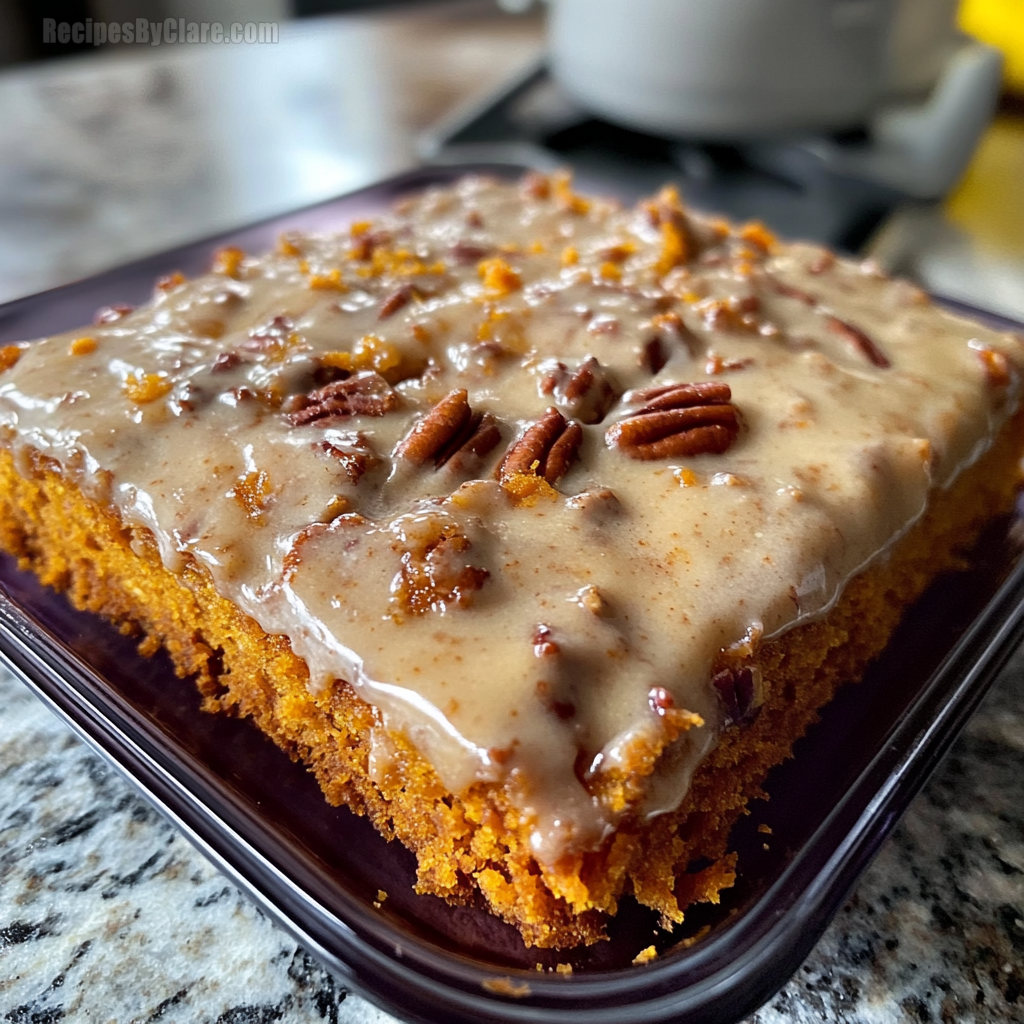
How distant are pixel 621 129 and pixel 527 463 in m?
1.72

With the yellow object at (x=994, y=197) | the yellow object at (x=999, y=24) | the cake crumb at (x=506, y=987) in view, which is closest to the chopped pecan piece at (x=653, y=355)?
the cake crumb at (x=506, y=987)

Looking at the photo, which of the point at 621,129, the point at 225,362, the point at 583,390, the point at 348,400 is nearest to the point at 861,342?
the point at 583,390

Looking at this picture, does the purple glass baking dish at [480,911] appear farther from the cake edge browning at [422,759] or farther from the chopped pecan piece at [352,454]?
the chopped pecan piece at [352,454]

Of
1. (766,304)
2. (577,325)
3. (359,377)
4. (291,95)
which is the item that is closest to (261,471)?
(359,377)

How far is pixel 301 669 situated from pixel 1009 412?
90 cm

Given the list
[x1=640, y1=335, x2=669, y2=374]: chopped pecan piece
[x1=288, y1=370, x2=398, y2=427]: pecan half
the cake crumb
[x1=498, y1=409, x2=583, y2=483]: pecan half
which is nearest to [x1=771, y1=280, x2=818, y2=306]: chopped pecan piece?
[x1=640, y1=335, x2=669, y2=374]: chopped pecan piece

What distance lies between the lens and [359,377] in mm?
1001

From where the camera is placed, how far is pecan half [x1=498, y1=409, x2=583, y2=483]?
88 cm

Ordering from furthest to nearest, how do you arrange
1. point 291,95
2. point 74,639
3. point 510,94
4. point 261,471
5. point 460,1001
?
1. point 291,95
2. point 510,94
3. point 74,639
4. point 261,471
5. point 460,1001

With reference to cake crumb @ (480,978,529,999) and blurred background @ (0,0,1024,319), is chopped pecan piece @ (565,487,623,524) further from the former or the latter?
blurred background @ (0,0,1024,319)

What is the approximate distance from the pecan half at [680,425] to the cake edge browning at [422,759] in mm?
200

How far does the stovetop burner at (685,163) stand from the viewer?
196 cm

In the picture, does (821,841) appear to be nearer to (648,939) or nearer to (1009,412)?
(648,939)

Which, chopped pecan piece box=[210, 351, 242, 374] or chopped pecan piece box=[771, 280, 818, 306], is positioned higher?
chopped pecan piece box=[771, 280, 818, 306]
